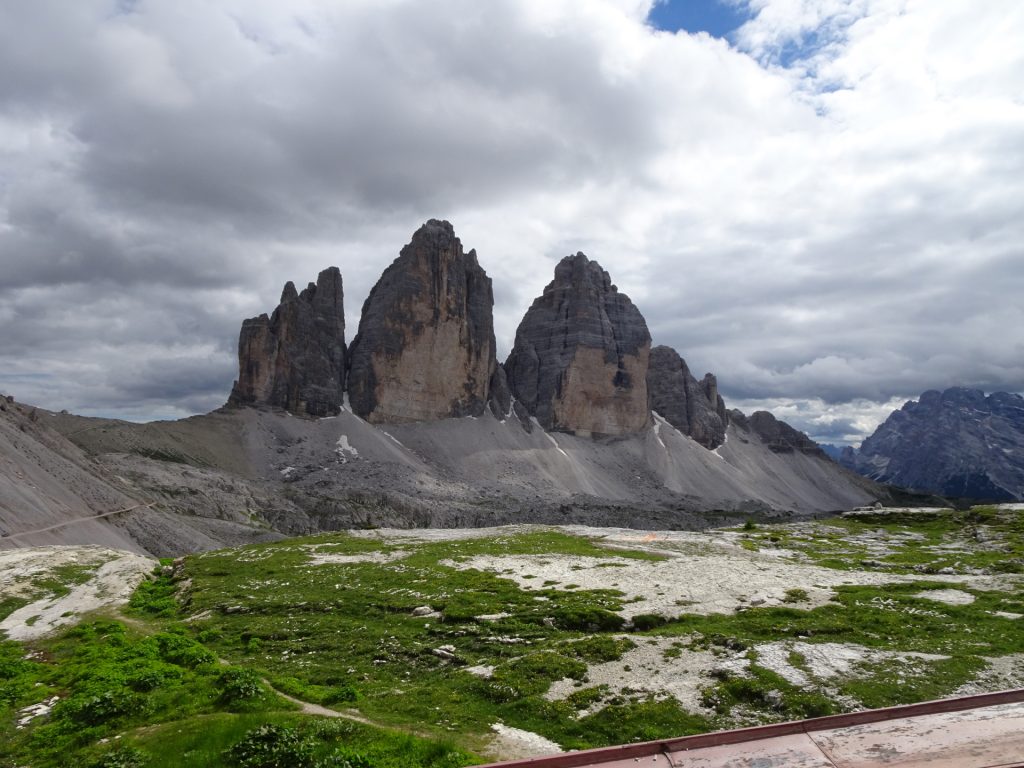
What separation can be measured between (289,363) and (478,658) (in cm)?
17816

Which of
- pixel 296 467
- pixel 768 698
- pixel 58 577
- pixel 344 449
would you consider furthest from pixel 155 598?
pixel 344 449

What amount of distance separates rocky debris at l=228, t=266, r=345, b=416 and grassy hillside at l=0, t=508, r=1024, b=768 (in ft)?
494

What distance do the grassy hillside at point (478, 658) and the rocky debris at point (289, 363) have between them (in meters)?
151

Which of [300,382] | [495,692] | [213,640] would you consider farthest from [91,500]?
[300,382]

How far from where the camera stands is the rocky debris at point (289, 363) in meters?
182

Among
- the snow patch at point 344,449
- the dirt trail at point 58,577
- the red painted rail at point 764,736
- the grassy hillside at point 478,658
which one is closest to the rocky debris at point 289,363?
the snow patch at point 344,449

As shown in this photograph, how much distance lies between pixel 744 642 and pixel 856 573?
797 inches

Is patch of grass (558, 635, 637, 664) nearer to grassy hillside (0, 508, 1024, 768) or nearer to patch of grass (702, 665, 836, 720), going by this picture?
grassy hillside (0, 508, 1024, 768)

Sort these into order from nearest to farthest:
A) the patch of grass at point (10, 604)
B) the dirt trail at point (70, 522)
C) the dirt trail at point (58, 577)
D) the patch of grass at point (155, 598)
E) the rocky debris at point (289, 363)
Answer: the dirt trail at point (58, 577), the patch of grass at point (10, 604), the patch of grass at point (155, 598), the dirt trail at point (70, 522), the rocky debris at point (289, 363)

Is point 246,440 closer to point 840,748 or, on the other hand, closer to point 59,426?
point 59,426

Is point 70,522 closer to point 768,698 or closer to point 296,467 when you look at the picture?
point 768,698

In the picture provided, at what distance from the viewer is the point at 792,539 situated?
6047 centimetres

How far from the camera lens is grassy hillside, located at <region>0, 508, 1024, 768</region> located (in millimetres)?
14188

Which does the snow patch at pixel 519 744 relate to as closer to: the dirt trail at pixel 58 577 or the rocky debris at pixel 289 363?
the dirt trail at pixel 58 577
